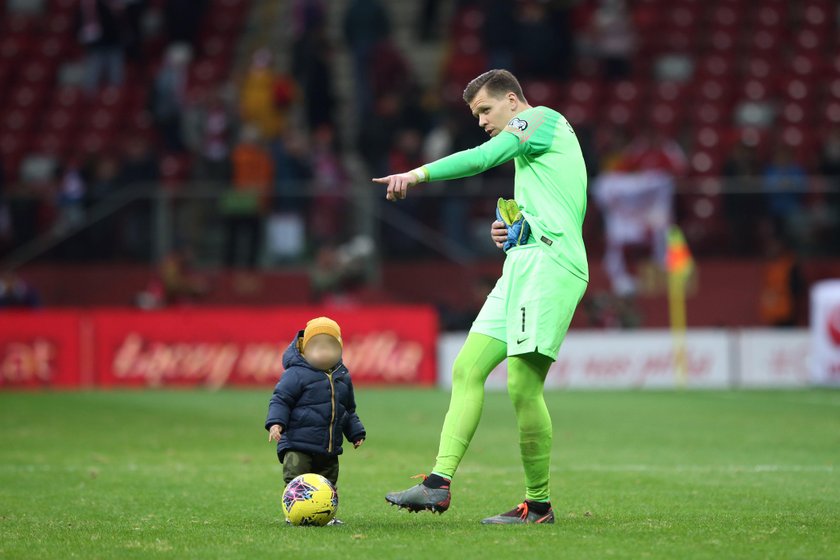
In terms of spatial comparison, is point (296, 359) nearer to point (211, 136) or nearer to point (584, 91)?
point (211, 136)

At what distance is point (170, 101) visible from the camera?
24.2m

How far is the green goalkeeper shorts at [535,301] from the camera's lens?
745cm

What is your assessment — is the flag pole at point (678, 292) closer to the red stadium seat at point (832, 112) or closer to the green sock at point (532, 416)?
the red stadium seat at point (832, 112)

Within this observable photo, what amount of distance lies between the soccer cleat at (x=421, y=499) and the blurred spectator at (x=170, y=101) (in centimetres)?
1721

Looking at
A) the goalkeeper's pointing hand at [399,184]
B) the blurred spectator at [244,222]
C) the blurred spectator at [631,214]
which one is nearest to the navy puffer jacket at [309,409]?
the goalkeeper's pointing hand at [399,184]

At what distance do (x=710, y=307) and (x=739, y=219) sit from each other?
156 cm

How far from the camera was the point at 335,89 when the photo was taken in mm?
27141

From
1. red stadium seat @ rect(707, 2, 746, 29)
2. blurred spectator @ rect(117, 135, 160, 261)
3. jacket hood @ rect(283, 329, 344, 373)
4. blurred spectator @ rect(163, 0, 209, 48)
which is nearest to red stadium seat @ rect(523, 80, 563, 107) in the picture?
red stadium seat @ rect(707, 2, 746, 29)

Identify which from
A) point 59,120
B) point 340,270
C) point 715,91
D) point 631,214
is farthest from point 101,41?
point 715,91

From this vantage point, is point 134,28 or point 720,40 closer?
point 134,28

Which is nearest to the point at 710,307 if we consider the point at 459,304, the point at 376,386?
the point at 459,304

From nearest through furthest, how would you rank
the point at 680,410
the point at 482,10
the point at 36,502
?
the point at 36,502
the point at 680,410
the point at 482,10

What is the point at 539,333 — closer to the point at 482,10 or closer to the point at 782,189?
the point at 782,189

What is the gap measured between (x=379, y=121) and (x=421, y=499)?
53.8 feet
